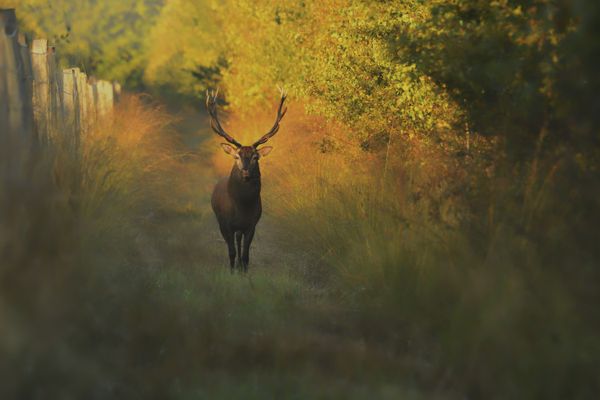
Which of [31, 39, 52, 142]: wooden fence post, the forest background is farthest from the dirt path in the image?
[31, 39, 52, 142]: wooden fence post

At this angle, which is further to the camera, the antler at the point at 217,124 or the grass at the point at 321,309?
the antler at the point at 217,124

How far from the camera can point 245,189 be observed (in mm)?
10812

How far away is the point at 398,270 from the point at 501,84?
5.60 ft

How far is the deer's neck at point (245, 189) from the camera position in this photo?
10.8 metres

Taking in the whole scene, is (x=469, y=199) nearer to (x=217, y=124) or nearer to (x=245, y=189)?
(x=245, y=189)

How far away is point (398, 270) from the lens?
738 centimetres

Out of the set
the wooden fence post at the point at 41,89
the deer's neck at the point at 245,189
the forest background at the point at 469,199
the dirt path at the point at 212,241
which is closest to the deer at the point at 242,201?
the deer's neck at the point at 245,189

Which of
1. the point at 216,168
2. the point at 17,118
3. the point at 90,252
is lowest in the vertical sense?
the point at 216,168

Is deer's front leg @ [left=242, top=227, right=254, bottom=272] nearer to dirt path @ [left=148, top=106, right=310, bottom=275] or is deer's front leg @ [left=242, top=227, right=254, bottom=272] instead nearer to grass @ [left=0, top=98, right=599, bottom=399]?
dirt path @ [left=148, top=106, right=310, bottom=275]

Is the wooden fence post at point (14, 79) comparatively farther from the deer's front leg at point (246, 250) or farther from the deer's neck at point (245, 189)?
the deer's front leg at point (246, 250)

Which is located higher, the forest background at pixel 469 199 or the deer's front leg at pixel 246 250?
the forest background at pixel 469 199

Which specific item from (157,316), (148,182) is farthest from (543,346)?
(148,182)

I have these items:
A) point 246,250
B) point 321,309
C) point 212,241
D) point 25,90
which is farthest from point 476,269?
point 212,241

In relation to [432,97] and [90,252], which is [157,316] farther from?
[432,97]
